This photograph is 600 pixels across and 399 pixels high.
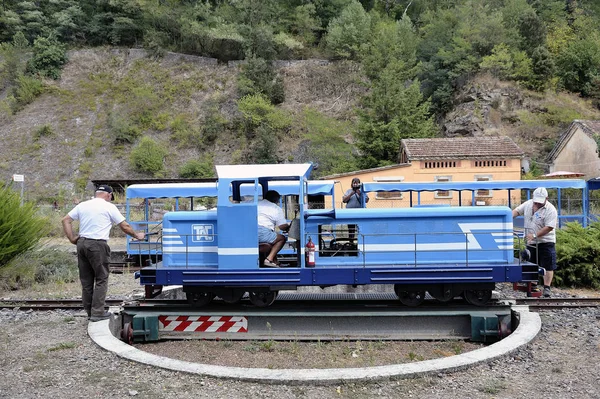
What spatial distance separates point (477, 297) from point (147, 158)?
36735 mm

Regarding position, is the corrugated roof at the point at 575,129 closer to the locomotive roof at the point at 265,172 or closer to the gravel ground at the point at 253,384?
the gravel ground at the point at 253,384

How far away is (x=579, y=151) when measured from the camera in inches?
1276

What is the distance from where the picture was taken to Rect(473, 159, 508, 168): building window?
2745 cm

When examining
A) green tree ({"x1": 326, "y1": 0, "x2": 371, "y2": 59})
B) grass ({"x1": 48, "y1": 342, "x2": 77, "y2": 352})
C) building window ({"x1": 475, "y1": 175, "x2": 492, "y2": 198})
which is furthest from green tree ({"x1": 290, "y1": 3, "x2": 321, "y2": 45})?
grass ({"x1": 48, "y1": 342, "x2": 77, "y2": 352})

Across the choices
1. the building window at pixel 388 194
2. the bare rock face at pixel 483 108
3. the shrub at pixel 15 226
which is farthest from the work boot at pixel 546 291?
the bare rock face at pixel 483 108

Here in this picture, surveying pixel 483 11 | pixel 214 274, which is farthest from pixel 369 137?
pixel 214 274

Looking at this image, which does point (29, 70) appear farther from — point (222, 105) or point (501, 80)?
point (501, 80)

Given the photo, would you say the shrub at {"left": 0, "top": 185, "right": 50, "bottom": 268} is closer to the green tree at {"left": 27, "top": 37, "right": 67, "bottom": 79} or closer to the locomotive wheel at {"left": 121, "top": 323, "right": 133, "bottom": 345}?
the locomotive wheel at {"left": 121, "top": 323, "right": 133, "bottom": 345}

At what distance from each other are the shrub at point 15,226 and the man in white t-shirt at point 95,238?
5.36 metres

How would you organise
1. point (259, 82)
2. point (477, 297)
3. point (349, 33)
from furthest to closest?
1. point (349, 33)
2. point (259, 82)
3. point (477, 297)

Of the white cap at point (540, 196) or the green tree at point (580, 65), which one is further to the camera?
the green tree at point (580, 65)

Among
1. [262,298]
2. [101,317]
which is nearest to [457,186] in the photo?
[262,298]

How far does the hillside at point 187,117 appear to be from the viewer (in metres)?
40.1

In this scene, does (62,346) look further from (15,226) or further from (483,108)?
(483,108)
